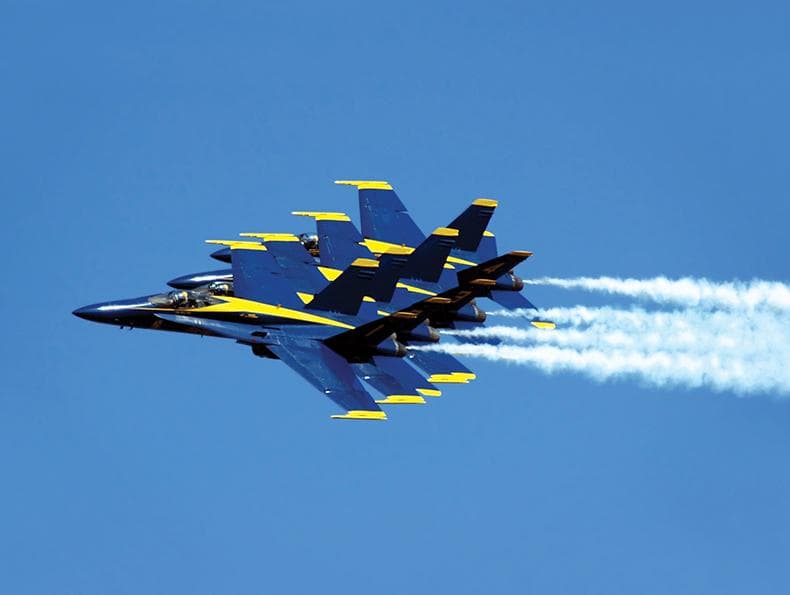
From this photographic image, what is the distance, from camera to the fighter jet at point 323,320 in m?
90.0

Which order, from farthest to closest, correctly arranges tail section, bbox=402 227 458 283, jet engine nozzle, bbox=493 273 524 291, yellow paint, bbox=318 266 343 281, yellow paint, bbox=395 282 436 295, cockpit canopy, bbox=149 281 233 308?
jet engine nozzle, bbox=493 273 524 291 → yellow paint, bbox=318 266 343 281 → yellow paint, bbox=395 282 436 295 → tail section, bbox=402 227 458 283 → cockpit canopy, bbox=149 281 233 308

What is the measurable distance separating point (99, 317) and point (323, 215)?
1539 cm

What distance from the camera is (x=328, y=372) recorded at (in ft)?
292

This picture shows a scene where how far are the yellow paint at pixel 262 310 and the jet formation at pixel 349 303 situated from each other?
4 centimetres

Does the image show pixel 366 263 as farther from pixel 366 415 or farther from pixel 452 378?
pixel 366 415

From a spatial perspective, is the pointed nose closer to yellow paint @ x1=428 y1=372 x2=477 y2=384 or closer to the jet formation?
the jet formation

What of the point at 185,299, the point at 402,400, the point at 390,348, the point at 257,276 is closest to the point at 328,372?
the point at 402,400

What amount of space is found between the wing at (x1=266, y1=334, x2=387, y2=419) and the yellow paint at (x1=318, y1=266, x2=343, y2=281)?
8673 millimetres

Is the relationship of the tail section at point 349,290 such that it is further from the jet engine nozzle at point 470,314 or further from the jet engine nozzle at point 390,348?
the jet engine nozzle at point 470,314

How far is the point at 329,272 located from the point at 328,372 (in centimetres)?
1186

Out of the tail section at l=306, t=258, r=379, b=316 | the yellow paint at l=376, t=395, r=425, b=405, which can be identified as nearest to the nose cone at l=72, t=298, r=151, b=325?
the tail section at l=306, t=258, r=379, b=316

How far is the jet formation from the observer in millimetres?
90375

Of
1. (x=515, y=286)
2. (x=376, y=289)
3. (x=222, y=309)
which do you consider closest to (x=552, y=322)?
(x=515, y=286)

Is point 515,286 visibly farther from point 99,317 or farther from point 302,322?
point 99,317
